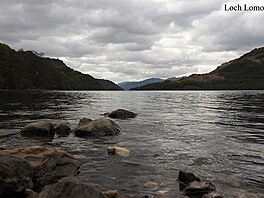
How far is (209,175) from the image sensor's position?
12781 mm

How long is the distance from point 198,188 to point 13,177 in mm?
6344

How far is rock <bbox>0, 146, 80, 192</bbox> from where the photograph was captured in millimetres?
11652

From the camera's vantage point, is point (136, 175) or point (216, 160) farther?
point (216, 160)

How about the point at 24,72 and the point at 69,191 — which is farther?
the point at 24,72

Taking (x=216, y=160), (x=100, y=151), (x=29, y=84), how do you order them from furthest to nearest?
→ (x=29, y=84) < (x=100, y=151) < (x=216, y=160)

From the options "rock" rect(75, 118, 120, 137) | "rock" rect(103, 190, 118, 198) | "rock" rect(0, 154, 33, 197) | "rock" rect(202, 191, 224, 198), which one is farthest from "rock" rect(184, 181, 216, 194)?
"rock" rect(75, 118, 120, 137)

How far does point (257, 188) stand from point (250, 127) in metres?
17.5

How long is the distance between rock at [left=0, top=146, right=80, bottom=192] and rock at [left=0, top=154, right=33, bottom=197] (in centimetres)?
80

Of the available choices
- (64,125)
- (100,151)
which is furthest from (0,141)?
(100,151)

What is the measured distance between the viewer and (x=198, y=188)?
419 inches

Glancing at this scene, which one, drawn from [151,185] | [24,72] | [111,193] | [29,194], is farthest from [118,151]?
[24,72]

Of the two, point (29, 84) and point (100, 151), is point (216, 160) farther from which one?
point (29, 84)

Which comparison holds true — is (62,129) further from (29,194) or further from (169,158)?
(29,194)

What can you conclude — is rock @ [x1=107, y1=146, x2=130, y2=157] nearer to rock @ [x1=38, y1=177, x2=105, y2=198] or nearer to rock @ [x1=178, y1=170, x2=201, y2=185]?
rock @ [x1=178, y1=170, x2=201, y2=185]
